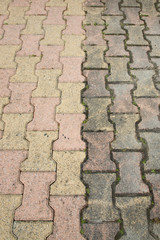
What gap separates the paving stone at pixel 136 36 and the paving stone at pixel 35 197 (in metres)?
1.92

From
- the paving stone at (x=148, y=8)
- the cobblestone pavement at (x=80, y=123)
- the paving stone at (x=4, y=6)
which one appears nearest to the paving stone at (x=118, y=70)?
the cobblestone pavement at (x=80, y=123)

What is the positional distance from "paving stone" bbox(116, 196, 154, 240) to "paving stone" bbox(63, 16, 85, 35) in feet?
7.14

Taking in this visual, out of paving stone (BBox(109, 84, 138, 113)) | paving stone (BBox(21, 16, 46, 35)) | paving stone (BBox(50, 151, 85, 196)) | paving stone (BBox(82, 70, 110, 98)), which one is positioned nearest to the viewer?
paving stone (BBox(50, 151, 85, 196))

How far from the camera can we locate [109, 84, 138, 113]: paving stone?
2.70 metres

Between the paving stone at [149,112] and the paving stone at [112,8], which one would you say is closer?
the paving stone at [149,112]

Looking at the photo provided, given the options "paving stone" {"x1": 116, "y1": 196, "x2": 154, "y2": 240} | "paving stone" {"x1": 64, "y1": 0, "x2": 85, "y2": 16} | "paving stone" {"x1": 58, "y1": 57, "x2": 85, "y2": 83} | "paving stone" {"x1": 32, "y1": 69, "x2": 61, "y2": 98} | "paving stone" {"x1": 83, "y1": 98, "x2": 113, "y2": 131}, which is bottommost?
"paving stone" {"x1": 116, "y1": 196, "x2": 154, "y2": 240}

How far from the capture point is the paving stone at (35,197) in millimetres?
2061

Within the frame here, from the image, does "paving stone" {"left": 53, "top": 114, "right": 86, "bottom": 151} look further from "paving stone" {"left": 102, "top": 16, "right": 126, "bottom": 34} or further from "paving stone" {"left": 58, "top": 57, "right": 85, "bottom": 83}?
"paving stone" {"left": 102, "top": 16, "right": 126, "bottom": 34}

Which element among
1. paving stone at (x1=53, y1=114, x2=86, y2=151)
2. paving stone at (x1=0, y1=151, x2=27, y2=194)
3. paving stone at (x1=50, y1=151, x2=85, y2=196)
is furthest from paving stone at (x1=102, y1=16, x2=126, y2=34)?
paving stone at (x1=0, y1=151, x2=27, y2=194)

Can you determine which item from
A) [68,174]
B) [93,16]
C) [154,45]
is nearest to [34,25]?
[93,16]

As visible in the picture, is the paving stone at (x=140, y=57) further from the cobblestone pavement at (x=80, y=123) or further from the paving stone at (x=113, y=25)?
the paving stone at (x=113, y=25)

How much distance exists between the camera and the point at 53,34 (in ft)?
11.5

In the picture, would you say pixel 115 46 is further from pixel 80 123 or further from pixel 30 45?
pixel 80 123

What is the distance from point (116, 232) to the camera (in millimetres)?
1990
